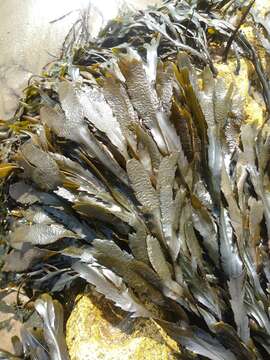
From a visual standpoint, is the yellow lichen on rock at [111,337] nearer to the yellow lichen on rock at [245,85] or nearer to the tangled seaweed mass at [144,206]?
the tangled seaweed mass at [144,206]

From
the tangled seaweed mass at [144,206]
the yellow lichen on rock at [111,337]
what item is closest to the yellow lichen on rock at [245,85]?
the tangled seaweed mass at [144,206]

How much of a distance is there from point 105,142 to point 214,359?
0.84 metres

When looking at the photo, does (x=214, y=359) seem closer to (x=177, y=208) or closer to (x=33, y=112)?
(x=177, y=208)

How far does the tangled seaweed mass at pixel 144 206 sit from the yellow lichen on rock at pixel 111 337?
0.04 m

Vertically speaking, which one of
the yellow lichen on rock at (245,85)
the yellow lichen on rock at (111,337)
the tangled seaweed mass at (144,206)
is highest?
the yellow lichen on rock at (245,85)

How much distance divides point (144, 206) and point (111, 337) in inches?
16.7

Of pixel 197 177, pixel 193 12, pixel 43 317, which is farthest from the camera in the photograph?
pixel 193 12

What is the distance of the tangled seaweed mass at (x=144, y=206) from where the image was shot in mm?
1445

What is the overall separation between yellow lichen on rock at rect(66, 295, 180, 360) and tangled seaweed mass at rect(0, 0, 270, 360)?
0.14 feet

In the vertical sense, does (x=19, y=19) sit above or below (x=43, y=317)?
above

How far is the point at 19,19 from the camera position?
2662mm

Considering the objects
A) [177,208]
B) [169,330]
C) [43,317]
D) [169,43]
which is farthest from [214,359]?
Result: [169,43]

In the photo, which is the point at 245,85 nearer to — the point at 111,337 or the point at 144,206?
the point at 144,206

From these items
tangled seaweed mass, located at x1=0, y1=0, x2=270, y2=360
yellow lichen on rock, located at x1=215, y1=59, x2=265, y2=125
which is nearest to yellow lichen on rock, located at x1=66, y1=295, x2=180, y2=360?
tangled seaweed mass, located at x1=0, y1=0, x2=270, y2=360
